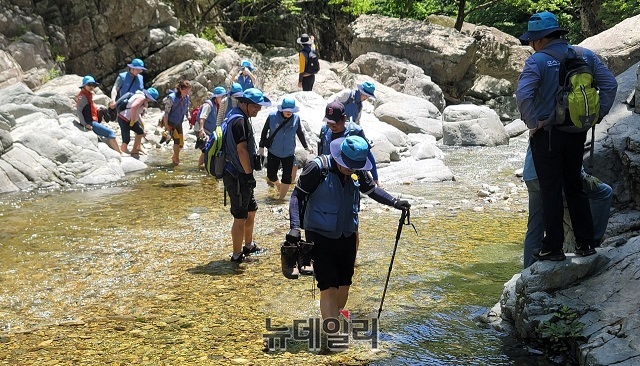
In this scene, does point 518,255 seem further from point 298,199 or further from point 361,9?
point 361,9

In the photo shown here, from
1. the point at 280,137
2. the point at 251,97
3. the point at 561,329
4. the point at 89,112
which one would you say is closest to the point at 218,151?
the point at 251,97

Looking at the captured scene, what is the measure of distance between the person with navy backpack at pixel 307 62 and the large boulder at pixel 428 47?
291 inches

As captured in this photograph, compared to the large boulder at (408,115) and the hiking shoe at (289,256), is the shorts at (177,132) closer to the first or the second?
the large boulder at (408,115)

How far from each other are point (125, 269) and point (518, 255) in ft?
16.7

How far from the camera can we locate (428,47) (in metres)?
25.5

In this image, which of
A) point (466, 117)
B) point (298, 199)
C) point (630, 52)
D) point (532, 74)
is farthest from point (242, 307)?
point (466, 117)

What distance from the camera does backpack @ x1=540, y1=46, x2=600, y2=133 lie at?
18.1 feet

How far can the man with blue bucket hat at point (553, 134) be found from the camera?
5680 mm

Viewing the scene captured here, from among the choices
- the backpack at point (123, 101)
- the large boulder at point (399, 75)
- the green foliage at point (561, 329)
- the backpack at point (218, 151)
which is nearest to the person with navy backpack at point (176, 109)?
the backpack at point (123, 101)

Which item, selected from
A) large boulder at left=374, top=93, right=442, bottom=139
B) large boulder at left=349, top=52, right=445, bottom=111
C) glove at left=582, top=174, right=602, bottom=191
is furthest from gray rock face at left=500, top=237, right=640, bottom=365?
large boulder at left=349, top=52, right=445, bottom=111

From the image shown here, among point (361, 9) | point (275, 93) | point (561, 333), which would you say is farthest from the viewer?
point (361, 9)

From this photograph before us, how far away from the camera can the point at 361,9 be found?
31.6 metres

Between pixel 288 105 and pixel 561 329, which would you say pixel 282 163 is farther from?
pixel 561 329

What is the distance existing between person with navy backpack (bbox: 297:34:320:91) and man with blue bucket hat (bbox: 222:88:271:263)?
34.9 ft
